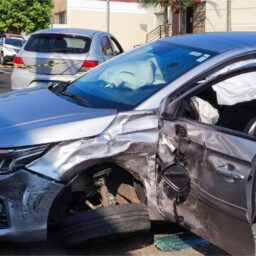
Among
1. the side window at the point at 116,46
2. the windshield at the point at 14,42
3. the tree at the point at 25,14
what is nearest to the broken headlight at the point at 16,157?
the side window at the point at 116,46

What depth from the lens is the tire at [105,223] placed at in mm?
3916

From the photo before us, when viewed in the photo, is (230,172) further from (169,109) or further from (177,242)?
(177,242)

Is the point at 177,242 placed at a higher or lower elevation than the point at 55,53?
lower

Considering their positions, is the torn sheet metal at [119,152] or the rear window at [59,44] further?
the rear window at [59,44]

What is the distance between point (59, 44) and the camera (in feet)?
32.2

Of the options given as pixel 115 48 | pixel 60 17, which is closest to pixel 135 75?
pixel 115 48

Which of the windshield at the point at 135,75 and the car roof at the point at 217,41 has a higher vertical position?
the car roof at the point at 217,41

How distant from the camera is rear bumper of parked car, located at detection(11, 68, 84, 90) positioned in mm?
9344

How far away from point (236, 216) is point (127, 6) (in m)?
42.9

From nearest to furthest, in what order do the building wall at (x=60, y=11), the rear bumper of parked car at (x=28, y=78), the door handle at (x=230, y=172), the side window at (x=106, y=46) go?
the door handle at (x=230, y=172) < the rear bumper of parked car at (x=28, y=78) < the side window at (x=106, y=46) < the building wall at (x=60, y=11)

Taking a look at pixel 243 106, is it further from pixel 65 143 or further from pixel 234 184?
pixel 65 143

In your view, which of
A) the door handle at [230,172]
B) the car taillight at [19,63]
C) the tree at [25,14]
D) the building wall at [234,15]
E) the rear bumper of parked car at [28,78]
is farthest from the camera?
the tree at [25,14]

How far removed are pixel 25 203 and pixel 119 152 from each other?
0.74m

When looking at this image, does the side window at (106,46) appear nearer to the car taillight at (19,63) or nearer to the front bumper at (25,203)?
the car taillight at (19,63)
